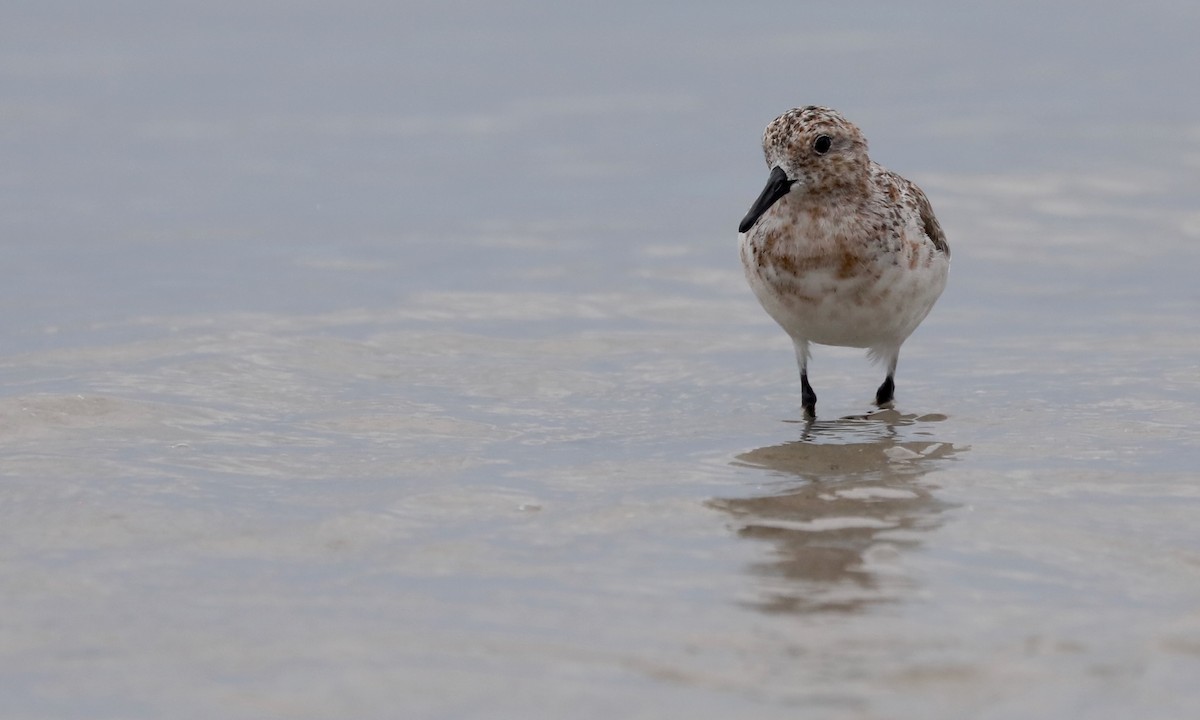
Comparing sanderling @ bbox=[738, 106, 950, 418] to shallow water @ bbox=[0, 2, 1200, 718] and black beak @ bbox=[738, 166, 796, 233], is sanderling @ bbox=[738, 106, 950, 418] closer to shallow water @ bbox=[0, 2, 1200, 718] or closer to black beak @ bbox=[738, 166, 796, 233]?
black beak @ bbox=[738, 166, 796, 233]

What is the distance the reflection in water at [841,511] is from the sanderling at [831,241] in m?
0.66

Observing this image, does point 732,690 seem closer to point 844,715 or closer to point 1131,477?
point 844,715

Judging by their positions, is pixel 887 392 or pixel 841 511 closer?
pixel 841 511

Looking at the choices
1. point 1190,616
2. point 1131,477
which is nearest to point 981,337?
point 1131,477

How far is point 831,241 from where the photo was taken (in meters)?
9.81

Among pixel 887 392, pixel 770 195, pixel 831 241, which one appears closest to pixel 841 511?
pixel 831 241

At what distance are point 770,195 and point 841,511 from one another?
269 centimetres

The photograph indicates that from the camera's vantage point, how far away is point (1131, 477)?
8406 millimetres

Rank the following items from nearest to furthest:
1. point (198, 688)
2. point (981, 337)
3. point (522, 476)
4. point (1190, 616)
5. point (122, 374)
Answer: point (198, 688)
point (1190, 616)
point (522, 476)
point (122, 374)
point (981, 337)

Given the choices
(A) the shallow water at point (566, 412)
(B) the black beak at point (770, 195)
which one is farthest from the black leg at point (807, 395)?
(B) the black beak at point (770, 195)

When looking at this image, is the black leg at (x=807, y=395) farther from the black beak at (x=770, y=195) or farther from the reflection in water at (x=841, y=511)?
the black beak at (x=770, y=195)

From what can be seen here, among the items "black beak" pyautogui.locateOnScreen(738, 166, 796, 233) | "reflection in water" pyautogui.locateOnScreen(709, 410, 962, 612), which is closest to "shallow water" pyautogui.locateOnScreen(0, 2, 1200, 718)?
"reflection in water" pyautogui.locateOnScreen(709, 410, 962, 612)

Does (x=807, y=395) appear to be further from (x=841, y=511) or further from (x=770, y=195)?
(x=841, y=511)

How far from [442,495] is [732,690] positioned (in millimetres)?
2837
